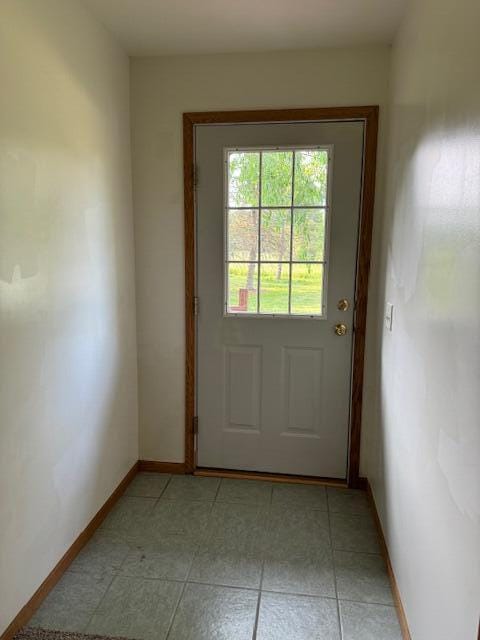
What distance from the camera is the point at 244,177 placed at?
235cm

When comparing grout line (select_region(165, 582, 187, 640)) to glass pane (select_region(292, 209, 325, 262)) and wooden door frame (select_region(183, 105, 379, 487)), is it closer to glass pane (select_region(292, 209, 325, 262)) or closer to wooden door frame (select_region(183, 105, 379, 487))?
wooden door frame (select_region(183, 105, 379, 487))

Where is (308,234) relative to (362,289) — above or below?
above

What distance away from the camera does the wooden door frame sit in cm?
222

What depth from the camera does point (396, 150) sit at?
6.41 feet

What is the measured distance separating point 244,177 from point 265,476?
1.71m

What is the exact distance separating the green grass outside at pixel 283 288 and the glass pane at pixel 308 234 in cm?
6

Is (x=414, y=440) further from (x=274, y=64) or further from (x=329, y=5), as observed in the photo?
(x=274, y=64)

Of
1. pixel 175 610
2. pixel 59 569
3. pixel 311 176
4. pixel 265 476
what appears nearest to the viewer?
pixel 175 610

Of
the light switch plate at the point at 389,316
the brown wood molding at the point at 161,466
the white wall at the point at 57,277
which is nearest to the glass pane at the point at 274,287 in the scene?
the light switch plate at the point at 389,316

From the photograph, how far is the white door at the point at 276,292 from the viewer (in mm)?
2297

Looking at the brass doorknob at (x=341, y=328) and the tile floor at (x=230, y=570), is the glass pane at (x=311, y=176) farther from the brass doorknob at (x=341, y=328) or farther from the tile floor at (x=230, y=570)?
the tile floor at (x=230, y=570)

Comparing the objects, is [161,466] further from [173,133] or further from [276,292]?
[173,133]

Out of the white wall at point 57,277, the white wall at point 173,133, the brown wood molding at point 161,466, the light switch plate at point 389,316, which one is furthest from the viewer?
the brown wood molding at point 161,466

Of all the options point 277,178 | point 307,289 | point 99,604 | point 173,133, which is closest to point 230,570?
point 99,604
